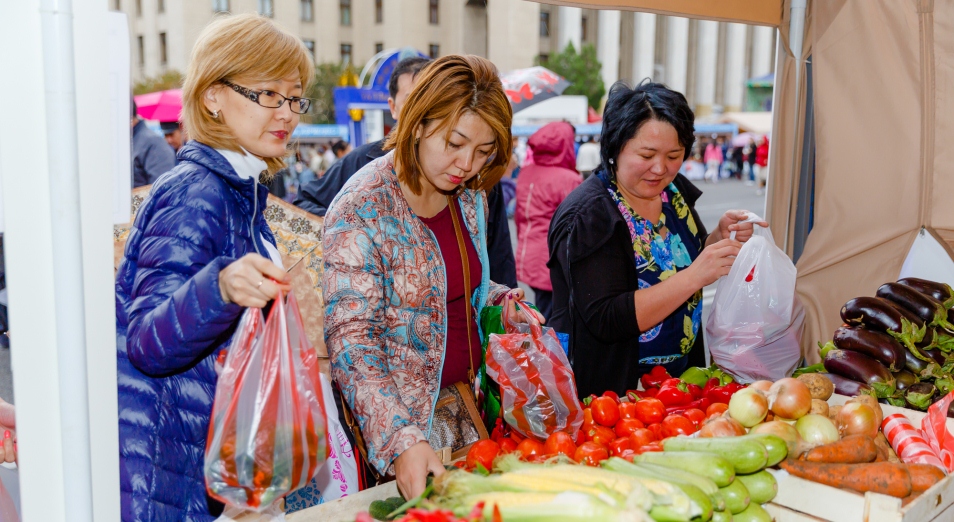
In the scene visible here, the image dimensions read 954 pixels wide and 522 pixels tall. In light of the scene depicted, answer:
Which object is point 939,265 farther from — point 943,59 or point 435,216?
point 435,216

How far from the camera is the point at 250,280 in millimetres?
1328

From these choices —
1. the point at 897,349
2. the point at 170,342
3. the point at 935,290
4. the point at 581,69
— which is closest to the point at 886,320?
the point at 897,349

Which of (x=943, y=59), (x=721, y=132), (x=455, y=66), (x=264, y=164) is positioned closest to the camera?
(x=264, y=164)

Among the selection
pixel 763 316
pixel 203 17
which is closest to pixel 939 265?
pixel 763 316

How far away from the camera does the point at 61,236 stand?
1255 mm

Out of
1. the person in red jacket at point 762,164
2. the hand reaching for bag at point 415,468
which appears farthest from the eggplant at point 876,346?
the person in red jacket at point 762,164

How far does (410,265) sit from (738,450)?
88cm

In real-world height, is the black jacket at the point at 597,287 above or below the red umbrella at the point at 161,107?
below

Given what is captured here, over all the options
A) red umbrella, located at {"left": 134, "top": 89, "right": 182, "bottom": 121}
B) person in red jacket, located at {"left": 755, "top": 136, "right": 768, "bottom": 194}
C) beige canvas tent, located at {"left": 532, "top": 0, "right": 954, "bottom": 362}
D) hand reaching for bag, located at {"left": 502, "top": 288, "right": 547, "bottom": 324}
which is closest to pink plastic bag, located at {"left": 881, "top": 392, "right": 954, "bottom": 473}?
hand reaching for bag, located at {"left": 502, "top": 288, "right": 547, "bottom": 324}

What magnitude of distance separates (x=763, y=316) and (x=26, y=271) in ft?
7.56

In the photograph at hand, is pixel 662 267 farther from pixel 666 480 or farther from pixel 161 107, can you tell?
pixel 161 107

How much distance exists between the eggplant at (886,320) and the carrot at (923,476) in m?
0.77

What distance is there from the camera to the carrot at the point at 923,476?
1.84m

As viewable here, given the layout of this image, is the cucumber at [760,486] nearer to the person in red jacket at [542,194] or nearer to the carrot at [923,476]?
the carrot at [923,476]
